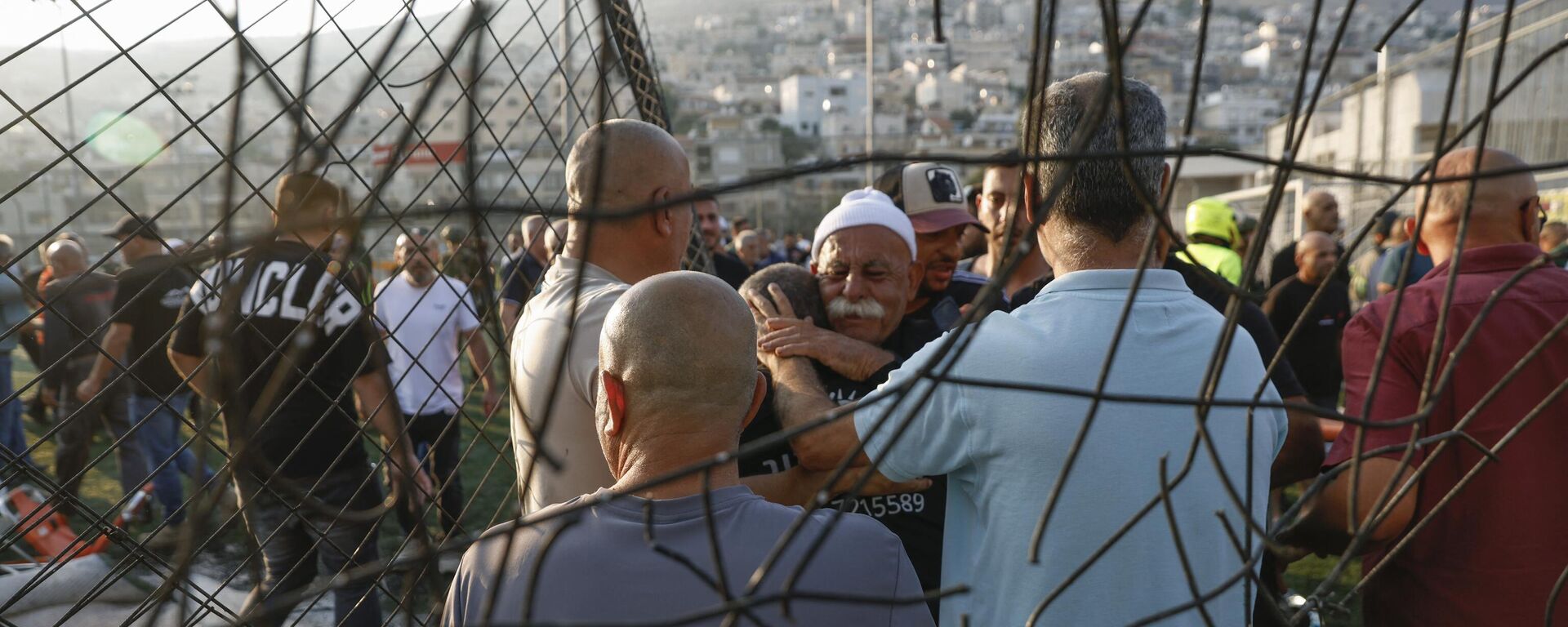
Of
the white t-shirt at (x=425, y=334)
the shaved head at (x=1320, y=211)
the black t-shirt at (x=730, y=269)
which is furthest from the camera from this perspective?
the shaved head at (x=1320, y=211)

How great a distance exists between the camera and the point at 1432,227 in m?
2.15

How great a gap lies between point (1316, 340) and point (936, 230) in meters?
2.80

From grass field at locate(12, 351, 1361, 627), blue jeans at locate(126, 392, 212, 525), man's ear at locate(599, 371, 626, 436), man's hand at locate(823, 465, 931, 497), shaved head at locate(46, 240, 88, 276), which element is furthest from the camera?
shaved head at locate(46, 240, 88, 276)

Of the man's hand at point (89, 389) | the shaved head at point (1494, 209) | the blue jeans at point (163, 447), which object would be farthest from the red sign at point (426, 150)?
the man's hand at point (89, 389)

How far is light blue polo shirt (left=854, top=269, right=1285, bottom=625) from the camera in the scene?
48.8 inches

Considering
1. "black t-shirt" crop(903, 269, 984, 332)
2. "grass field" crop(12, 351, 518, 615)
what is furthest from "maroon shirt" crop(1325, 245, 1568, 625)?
"grass field" crop(12, 351, 518, 615)

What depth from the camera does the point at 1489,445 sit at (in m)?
1.89

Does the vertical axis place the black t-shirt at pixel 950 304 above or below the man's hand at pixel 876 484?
above

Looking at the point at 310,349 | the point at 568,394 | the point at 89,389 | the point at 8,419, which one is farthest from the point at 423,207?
the point at 8,419

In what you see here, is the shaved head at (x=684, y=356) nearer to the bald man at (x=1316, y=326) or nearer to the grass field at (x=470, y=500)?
the grass field at (x=470, y=500)

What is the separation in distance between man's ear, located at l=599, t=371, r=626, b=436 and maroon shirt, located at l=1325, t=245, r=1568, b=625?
1385mm

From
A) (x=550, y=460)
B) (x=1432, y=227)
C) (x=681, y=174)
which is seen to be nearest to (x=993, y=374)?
(x=550, y=460)

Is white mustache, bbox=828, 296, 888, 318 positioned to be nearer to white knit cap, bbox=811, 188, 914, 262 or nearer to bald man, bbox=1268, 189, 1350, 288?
white knit cap, bbox=811, 188, 914, 262

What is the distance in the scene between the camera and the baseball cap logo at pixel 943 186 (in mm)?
3006
